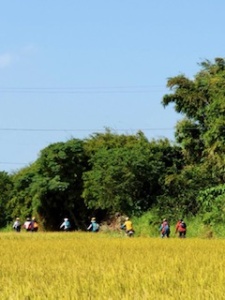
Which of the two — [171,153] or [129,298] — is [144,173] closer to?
[171,153]

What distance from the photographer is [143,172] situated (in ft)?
128

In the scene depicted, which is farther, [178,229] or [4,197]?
[4,197]

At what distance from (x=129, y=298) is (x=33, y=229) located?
30099 millimetres

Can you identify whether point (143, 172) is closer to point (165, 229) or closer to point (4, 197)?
point (165, 229)

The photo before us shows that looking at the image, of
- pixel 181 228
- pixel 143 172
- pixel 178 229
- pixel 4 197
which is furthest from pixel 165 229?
pixel 4 197

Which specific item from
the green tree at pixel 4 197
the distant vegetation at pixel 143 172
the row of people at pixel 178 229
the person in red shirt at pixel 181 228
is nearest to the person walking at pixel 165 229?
the row of people at pixel 178 229

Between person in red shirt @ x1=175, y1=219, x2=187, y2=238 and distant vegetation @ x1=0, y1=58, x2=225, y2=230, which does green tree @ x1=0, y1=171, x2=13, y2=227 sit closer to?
distant vegetation @ x1=0, y1=58, x2=225, y2=230

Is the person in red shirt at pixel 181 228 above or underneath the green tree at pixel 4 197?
underneath

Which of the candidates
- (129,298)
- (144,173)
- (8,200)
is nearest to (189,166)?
A: (144,173)

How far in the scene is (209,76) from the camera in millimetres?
38906

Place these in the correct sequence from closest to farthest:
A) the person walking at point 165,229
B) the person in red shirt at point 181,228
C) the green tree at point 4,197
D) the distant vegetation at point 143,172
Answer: the person in red shirt at point 181,228 → the person walking at point 165,229 → the distant vegetation at point 143,172 → the green tree at point 4,197

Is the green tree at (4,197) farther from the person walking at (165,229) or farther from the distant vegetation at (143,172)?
the person walking at (165,229)

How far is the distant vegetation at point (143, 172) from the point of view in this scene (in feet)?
114

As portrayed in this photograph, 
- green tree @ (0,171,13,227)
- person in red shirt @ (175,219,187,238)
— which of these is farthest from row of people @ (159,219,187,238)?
green tree @ (0,171,13,227)
